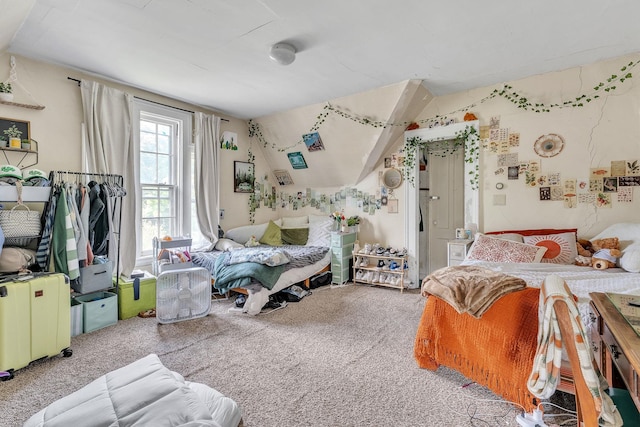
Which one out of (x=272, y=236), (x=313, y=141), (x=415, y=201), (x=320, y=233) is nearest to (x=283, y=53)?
(x=313, y=141)

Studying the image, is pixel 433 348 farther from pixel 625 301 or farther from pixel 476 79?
pixel 476 79

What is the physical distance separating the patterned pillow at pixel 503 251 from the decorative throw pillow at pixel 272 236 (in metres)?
2.72

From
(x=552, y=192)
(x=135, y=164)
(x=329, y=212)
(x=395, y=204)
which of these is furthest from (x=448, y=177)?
(x=135, y=164)

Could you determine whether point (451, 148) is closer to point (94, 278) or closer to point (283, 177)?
point (283, 177)

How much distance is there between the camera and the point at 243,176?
4.92m

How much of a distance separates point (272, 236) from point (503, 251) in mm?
3080

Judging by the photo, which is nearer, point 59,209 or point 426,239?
point 59,209

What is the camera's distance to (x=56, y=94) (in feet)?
9.91

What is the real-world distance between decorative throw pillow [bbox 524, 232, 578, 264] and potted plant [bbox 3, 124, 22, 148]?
15.8ft

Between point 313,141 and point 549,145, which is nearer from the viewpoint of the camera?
point 549,145

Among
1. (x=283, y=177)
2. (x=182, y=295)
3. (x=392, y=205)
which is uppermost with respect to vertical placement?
(x=283, y=177)

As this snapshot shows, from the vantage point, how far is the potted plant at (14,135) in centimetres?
268

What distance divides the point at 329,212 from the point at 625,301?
385cm

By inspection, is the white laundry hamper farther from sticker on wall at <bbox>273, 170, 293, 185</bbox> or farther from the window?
sticker on wall at <bbox>273, 170, 293, 185</bbox>
